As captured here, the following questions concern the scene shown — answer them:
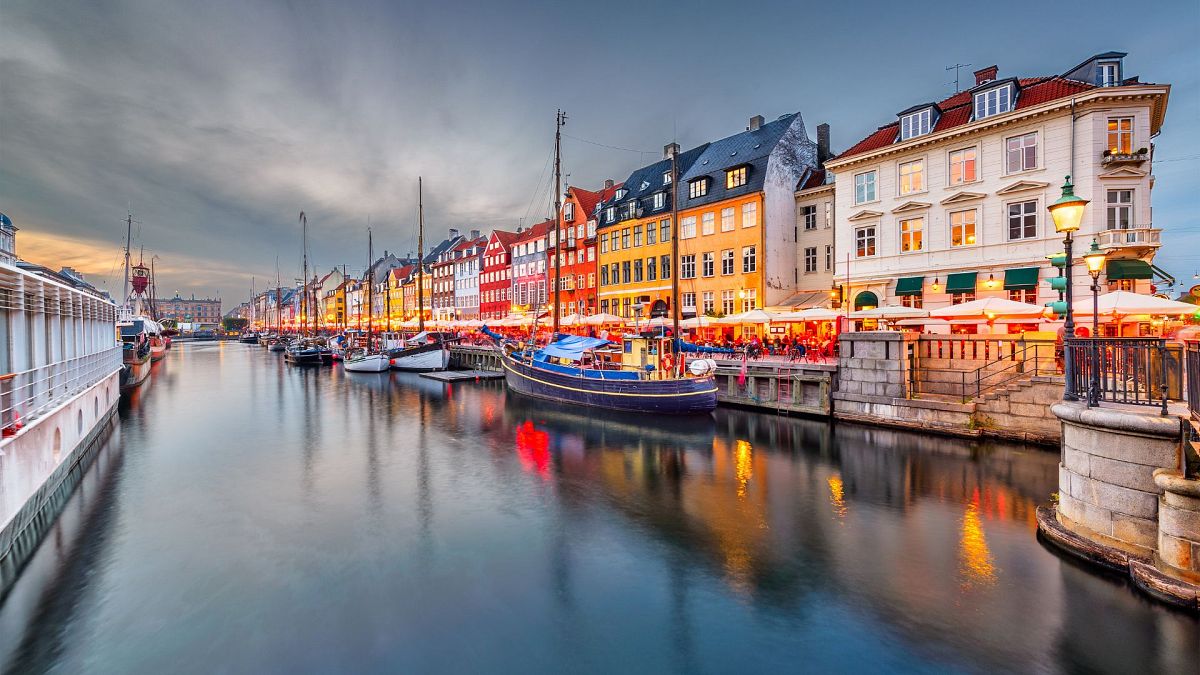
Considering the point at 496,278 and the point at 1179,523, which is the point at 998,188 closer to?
the point at 1179,523

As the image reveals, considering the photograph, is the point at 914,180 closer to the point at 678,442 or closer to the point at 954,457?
the point at 954,457

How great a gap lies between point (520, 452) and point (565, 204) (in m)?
43.6

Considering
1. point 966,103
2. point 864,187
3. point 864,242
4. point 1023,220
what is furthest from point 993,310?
point 966,103

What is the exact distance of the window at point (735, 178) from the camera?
39.6 metres

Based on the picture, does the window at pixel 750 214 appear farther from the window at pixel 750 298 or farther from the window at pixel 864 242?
the window at pixel 864 242

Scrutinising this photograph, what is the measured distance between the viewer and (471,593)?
9.05m

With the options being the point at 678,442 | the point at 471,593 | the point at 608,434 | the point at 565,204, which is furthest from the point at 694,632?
the point at 565,204

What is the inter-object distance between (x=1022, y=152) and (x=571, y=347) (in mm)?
25013

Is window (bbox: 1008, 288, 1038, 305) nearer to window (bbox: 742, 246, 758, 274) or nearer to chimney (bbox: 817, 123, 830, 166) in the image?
window (bbox: 742, 246, 758, 274)

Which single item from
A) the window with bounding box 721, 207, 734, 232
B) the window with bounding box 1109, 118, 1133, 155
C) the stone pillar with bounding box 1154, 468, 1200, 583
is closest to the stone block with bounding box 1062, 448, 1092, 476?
the stone pillar with bounding box 1154, 468, 1200, 583

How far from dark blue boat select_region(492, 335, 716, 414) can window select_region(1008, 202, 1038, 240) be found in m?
17.2

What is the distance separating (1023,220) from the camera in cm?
2569

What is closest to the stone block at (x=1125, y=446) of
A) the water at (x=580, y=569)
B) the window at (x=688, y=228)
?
the water at (x=580, y=569)

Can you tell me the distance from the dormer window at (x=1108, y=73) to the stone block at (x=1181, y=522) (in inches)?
1076
